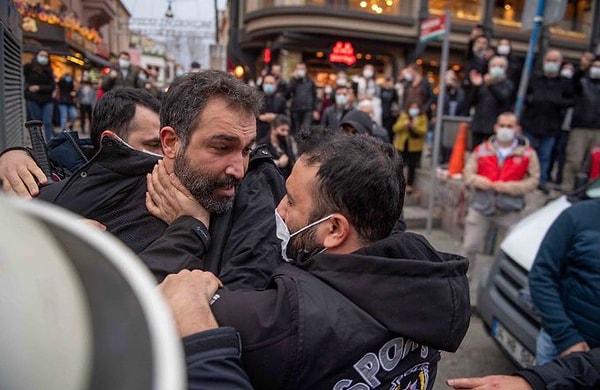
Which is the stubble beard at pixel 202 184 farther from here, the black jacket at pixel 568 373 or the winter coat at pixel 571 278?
the winter coat at pixel 571 278

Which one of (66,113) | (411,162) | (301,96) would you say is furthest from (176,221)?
(66,113)

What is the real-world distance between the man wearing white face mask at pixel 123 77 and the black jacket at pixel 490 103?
5.97 m

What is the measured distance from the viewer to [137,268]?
1.78ft

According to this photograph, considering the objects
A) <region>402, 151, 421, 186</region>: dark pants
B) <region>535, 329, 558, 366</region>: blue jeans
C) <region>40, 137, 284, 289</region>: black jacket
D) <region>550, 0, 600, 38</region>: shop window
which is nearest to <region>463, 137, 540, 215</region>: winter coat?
<region>535, 329, 558, 366</region>: blue jeans

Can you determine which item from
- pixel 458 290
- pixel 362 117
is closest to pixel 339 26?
pixel 362 117

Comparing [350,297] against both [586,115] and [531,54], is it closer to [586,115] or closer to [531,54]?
[531,54]

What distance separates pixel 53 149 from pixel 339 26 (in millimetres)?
20189

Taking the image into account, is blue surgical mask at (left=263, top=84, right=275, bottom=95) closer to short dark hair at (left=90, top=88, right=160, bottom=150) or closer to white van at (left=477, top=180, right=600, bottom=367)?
white van at (left=477, top=180, right=600, bottom=367)

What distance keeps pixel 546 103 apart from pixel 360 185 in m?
6.60

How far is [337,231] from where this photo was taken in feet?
4.40

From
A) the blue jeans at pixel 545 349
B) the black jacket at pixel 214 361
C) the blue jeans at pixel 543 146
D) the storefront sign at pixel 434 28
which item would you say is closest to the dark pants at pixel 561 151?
the blue jeans at pixel 543 146

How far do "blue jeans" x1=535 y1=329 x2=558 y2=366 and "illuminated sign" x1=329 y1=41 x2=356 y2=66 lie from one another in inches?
703

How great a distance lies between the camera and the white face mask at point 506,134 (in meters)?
4.87

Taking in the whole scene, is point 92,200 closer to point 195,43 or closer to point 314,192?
point 314,192
